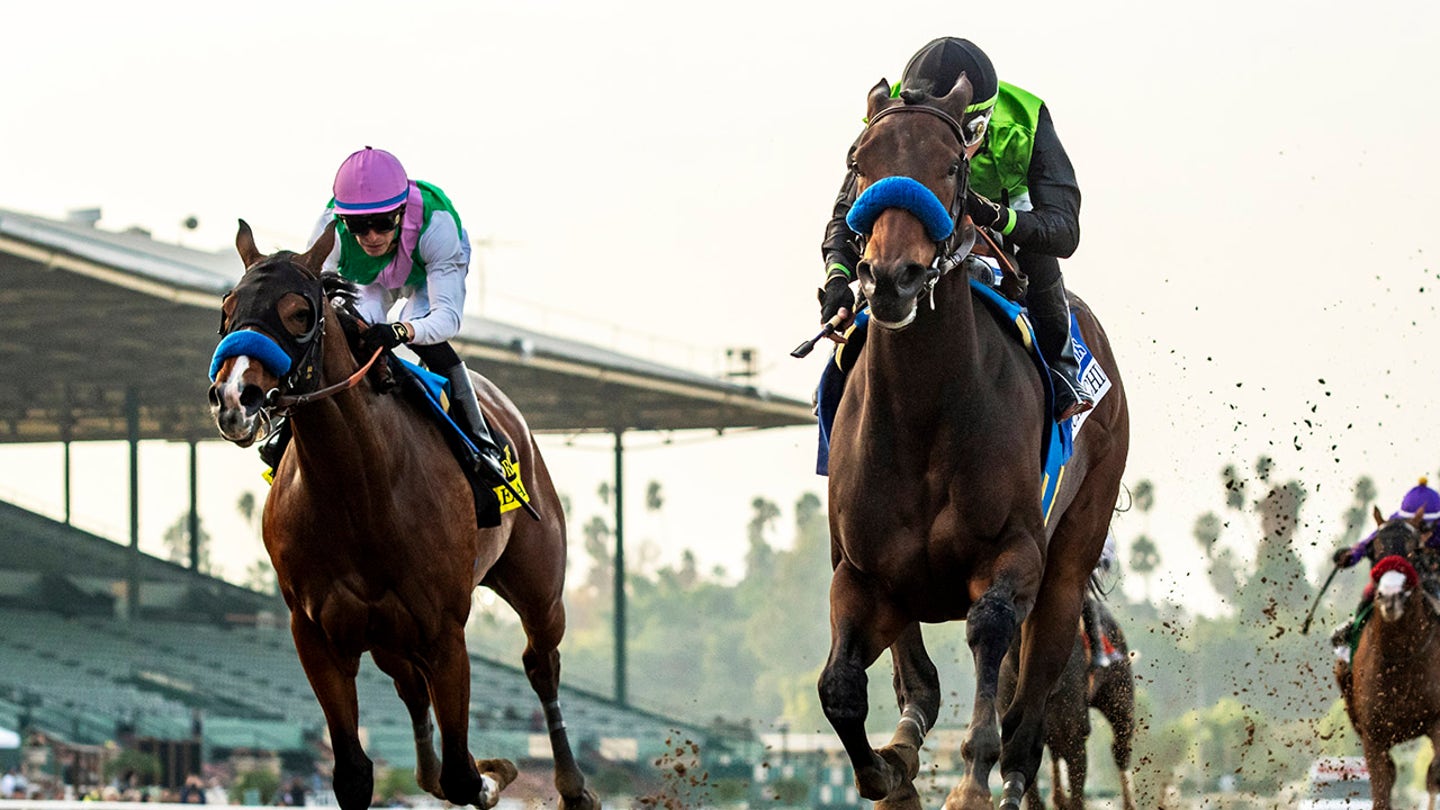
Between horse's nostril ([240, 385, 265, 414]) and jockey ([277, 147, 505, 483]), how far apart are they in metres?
1.12

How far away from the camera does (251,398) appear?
18.7 ft

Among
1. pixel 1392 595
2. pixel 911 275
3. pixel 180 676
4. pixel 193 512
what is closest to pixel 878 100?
pixel 911 275

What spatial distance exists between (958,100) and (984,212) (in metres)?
0.32

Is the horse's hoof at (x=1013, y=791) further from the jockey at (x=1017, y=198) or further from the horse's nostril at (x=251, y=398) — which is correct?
the horse's nostril at (x=251, y=398)

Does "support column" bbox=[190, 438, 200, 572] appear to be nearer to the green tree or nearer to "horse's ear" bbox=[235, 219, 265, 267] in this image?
"horse's ear" bbox=[235, 219, 265, 267]

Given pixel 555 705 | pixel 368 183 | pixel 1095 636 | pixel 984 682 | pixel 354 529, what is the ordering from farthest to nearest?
pixel 1095 636 < pixel 555 705 < pixel 368 183 < pixel 354 529 < pixel 984 682

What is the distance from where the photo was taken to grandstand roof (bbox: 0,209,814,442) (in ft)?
80.3

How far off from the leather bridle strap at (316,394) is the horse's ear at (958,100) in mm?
1992

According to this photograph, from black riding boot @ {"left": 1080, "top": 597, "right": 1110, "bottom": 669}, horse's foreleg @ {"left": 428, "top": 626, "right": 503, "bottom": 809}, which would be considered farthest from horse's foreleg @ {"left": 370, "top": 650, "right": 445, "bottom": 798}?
black riding boot @ {"left": 1080, "top": 597, "right": 1110, "bottom": 669}

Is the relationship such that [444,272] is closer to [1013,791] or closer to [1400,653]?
[1013,791]

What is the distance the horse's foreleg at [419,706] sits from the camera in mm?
7000

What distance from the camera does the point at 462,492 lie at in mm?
7059

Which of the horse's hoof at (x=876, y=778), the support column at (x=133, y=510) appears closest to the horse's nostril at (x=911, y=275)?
the horse's hoof at (x=876, y=778)

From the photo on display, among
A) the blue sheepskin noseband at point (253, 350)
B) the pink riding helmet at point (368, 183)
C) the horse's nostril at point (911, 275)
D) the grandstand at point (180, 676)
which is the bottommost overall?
the grandstand at point (180, 676)
